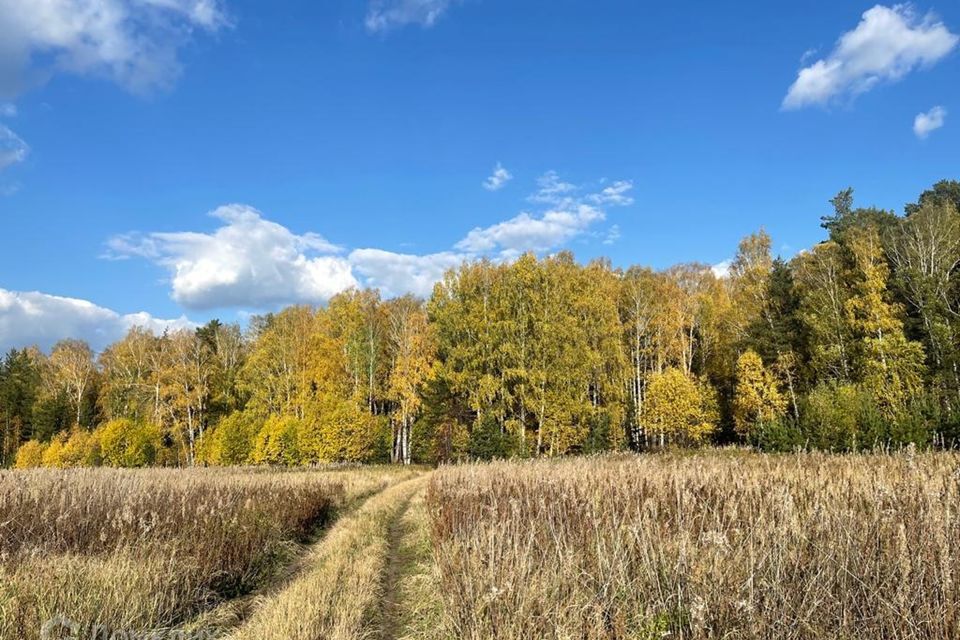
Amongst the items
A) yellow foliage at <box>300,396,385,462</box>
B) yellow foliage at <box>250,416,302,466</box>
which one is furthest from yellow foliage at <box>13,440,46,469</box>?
yellow foliage at <box>300,396,385,462</box>

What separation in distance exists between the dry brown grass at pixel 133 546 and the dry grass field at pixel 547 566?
35mm

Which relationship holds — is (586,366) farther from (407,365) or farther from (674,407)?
(407,365)

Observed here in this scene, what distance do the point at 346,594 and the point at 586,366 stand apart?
3088cm

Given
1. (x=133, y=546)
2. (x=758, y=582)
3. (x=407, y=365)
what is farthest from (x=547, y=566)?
(x=407, y=365)

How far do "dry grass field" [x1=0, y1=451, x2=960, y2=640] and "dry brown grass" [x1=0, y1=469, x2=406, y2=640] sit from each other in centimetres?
4

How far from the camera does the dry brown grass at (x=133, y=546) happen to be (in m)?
5.17

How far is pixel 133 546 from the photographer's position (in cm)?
750

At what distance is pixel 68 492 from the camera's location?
34.8ft

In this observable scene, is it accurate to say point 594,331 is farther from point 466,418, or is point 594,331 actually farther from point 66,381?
point 66,381

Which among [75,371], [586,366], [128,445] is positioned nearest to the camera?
[586,366]

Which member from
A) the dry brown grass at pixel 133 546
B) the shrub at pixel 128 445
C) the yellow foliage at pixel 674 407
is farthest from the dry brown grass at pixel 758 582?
the shrub at pixel 128 445

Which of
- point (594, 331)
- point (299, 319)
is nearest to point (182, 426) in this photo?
point (299, 319)

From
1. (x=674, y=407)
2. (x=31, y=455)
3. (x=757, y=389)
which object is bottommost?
(x=31, y=455)

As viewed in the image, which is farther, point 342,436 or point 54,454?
point 54,454
